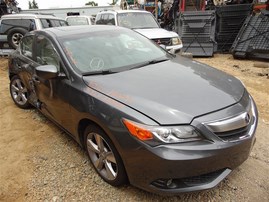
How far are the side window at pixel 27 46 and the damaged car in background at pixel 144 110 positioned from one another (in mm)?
570

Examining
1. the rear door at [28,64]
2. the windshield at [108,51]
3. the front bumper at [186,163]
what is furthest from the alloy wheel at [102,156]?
the rear door at [28,64]

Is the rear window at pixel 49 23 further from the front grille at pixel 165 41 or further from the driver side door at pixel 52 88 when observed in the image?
the driver side door at pixel 52 88

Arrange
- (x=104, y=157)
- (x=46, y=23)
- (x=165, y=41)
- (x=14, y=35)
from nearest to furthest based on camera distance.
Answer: (x=104, y=157)
(x=165, y=41)
(x=14, y=35)
(x=46, y=23)

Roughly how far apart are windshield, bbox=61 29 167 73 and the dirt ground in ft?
3.91

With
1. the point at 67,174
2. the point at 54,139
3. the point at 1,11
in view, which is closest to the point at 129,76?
the point at 67,174

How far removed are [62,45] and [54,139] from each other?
4.54 ft

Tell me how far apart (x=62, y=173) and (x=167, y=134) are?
5.03 feet

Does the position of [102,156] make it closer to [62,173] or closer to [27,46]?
[62,173]

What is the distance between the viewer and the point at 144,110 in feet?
7.39

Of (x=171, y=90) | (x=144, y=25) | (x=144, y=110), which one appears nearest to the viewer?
(x=144, y=110)

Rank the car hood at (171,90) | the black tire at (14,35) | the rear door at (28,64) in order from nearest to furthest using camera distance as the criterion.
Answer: the car hood at (171,90) < the rear door at (28,64) < the black tire at (14,35)

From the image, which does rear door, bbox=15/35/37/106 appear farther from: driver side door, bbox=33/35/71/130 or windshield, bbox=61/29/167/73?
windshield, bbox=61/29/167/73

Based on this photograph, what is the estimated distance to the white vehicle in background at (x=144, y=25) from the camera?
7895 millimetres

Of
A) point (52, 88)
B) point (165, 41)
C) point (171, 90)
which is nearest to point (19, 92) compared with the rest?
point (52, 88)
